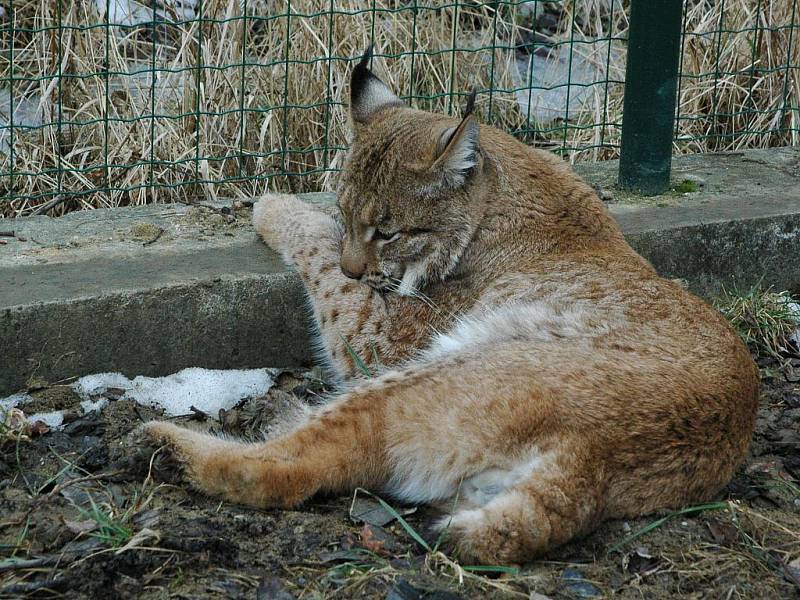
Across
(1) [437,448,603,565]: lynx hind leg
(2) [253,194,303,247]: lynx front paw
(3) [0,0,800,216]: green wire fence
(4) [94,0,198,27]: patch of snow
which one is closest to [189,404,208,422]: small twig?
(2) [253,194,303,247]: lynx front paw

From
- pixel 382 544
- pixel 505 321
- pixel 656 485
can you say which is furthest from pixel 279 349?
pixel 656 485

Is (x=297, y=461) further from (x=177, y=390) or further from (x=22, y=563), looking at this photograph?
(x=177, y=390)

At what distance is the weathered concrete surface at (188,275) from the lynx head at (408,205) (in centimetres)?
50

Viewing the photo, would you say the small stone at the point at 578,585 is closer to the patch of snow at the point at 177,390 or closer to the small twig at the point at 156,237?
the patch of snow at the point at 177,390

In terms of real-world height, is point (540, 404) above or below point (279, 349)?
above

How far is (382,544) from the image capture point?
11.2 ft

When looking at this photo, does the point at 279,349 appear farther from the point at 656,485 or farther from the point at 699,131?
the point at 699,131

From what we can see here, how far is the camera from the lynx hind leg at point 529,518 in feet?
10.4

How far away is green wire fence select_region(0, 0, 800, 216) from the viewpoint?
6211 mm

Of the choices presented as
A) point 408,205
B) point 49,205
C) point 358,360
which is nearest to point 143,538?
point 358,360

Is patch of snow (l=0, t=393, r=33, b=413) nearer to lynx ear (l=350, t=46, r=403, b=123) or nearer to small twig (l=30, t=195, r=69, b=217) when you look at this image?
lynx ear (l=350, t=46, r=403, b=123)

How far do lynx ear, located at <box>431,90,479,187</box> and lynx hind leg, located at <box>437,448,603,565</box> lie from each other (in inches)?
56.6

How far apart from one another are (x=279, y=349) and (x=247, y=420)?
0.57m

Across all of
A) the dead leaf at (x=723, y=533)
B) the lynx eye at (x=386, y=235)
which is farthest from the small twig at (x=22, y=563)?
the dead leaf at (x=723, y=533)
